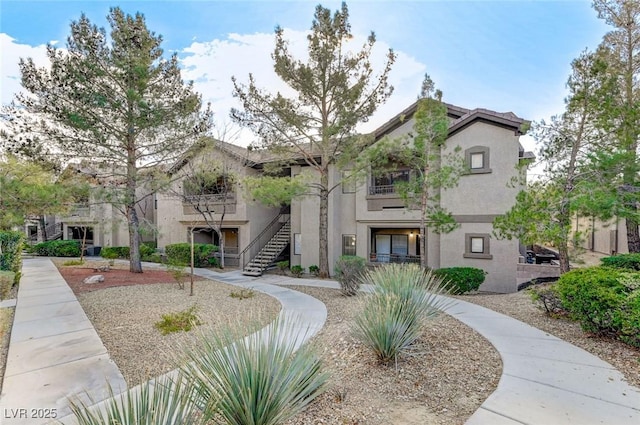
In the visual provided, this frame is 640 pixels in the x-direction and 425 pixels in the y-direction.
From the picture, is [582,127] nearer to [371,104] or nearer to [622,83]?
[622,83]

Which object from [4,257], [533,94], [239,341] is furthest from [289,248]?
[239,341]

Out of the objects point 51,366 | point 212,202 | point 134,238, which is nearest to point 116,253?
point 212,202

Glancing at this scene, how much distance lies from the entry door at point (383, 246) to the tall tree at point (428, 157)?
351cm

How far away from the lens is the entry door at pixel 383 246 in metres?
16.6

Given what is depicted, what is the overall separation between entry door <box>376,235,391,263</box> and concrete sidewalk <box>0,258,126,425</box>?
12661mm

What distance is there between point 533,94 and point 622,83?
370cm

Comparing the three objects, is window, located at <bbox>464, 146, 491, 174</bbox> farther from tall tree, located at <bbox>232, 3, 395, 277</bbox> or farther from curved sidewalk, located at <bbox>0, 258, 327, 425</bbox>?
curved sidewalk, located at <bbox>0, 258, 327, 425</bbox>

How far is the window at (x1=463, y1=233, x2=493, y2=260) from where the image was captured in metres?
13.3

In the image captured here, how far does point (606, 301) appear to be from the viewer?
561 cm

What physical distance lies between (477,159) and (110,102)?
15485 mm

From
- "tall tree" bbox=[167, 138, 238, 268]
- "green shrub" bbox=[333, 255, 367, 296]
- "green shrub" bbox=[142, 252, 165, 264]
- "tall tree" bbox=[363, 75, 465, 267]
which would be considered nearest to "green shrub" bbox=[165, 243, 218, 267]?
"tall tree" bbox=[167, 138, 238, 268]

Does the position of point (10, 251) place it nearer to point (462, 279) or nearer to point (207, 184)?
point (207, 184)

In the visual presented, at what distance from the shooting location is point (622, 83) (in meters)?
12.5

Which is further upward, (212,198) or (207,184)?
(207,184)
